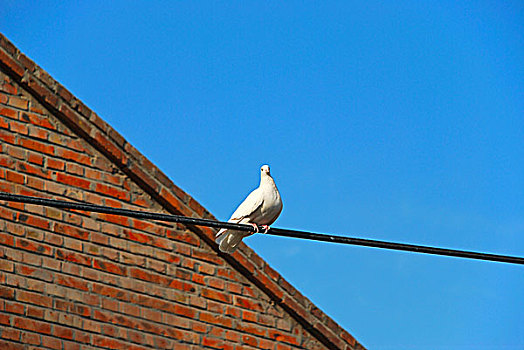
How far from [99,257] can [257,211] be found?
186 cm

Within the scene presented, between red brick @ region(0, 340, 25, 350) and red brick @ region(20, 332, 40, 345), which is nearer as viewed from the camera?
red brick @ region(0, 340, 25, 350)

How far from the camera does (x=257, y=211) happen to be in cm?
660

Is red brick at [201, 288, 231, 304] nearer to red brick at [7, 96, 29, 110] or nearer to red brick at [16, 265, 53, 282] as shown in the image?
red brick at [16, 265, 53, 282]

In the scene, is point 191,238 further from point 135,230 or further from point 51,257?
point 51,257

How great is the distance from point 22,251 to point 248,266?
212cm

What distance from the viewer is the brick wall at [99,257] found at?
7.44m

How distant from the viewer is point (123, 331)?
775 cm

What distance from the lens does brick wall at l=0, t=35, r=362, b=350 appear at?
7.44 m

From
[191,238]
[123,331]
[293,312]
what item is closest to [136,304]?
[123,331]

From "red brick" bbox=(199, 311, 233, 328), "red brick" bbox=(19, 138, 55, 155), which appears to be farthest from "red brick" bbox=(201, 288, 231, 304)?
"red brick" bbox=(19, 138, 55, 155)

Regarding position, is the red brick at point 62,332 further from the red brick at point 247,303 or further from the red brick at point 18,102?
the red brick at point 18,102

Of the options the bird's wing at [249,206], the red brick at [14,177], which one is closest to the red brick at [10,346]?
the red brick at [14,177]

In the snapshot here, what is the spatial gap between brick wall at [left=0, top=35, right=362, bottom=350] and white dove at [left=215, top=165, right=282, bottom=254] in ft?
4.48

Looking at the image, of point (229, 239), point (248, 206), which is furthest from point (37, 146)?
point (248, 206)
